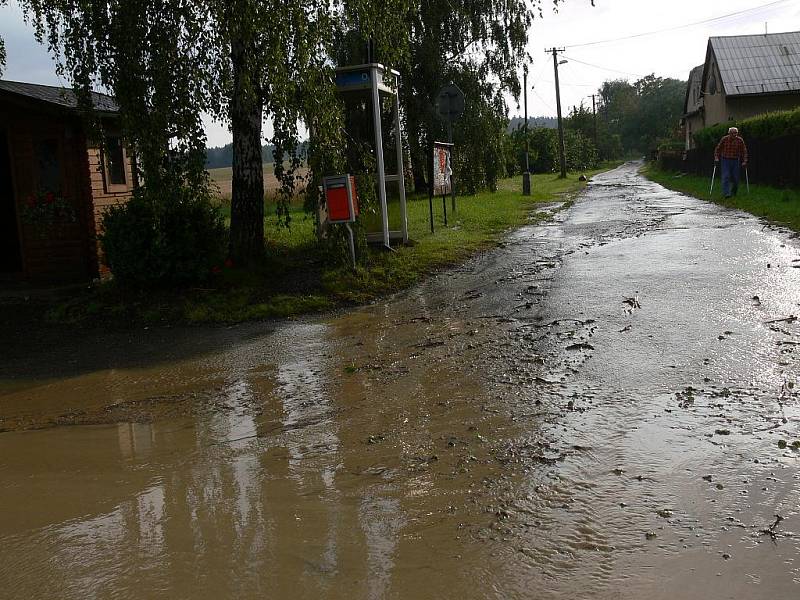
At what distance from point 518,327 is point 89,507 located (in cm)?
478

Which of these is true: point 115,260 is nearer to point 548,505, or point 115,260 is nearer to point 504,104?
point 548,505

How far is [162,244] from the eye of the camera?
1055cm

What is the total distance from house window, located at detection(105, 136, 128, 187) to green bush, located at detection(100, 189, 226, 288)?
312 cm

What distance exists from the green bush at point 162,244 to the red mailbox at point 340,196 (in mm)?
1702

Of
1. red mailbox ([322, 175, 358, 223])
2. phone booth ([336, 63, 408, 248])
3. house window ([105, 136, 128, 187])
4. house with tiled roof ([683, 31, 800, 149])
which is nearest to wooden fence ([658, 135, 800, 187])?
phone booth ([336, 63, 408, 248])

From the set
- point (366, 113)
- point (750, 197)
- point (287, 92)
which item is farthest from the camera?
point (750, 197)

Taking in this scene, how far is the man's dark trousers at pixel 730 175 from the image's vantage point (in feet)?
70.7

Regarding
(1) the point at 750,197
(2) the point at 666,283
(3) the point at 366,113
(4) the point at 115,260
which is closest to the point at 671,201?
(1) the point at 750,197

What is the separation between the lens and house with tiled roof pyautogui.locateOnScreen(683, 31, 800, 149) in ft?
138

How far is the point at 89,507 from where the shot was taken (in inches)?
173

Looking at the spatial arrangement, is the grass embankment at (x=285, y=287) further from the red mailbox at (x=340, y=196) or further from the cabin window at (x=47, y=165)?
the cabin window at (x=47, y=165)

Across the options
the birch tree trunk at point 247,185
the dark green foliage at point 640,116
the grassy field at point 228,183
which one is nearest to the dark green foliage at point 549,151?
the grassy field at point 228,183

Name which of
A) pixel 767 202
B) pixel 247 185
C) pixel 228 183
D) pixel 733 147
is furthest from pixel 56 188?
pixel 228 183

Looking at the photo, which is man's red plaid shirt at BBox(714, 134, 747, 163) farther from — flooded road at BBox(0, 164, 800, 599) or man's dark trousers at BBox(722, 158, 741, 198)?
flooded road at BBox(0, 164, 800, 599)
